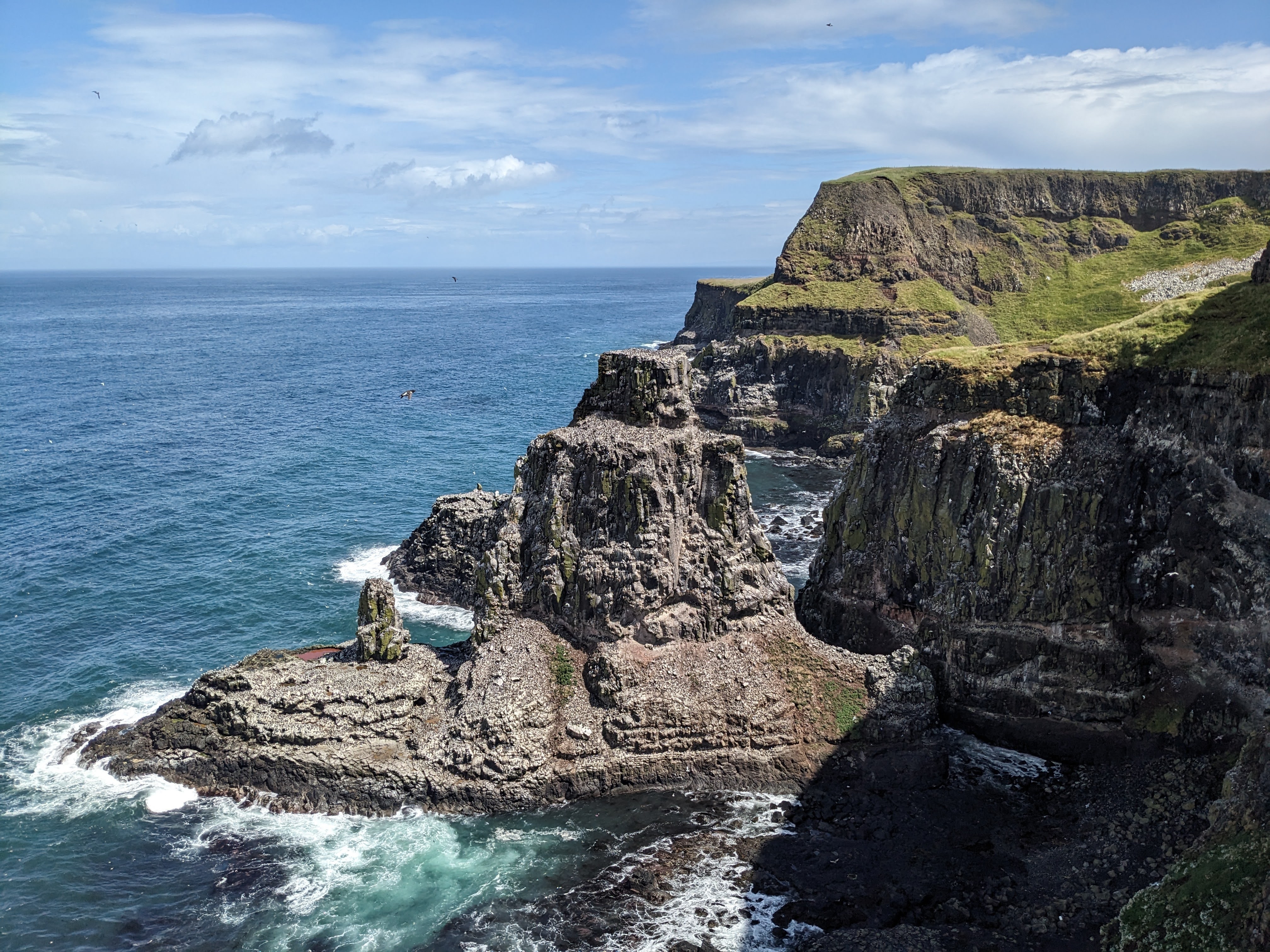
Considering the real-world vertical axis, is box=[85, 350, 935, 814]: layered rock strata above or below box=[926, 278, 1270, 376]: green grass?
below

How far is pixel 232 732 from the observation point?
4434cm

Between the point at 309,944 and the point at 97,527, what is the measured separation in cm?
5402

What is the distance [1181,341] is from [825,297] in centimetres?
7870

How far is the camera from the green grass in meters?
45.6

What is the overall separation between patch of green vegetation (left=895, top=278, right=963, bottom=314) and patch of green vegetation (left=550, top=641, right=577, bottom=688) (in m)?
85.9

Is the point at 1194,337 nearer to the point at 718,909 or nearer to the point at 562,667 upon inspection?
the point at 562,667

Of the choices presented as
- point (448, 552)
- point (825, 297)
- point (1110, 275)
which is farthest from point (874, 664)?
point (1110, 275)

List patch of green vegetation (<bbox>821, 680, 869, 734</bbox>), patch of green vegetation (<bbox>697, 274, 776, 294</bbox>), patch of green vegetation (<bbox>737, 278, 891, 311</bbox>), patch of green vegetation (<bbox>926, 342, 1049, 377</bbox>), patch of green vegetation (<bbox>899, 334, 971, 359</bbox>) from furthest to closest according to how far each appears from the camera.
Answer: patch of green vegetation (<bbox>697, 274, 776, 294</bbox>), patch of green vegetation (<bbox>737, 278, 891, 311</bbox>), patch of green vegetation (<bbox>899, 334, 971, 359</bbox>), patch of green vegetation (<bbox>926, 342, 1049, 377</bbox>), patch of green vegetation (<bbox>821, 680, 869, 734</bbox>)

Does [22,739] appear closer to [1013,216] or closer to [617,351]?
[617,351]

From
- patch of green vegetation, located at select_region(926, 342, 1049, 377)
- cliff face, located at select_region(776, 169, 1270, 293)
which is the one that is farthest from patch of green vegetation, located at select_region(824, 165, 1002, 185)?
patch of green vegetation, located at select_region(926, 342, 1049, 377)

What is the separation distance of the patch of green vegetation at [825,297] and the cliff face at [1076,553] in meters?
69.0

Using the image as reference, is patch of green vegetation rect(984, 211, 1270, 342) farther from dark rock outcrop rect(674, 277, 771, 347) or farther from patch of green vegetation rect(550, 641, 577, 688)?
patch of green vegetation rect(550, 641, 577, 688)

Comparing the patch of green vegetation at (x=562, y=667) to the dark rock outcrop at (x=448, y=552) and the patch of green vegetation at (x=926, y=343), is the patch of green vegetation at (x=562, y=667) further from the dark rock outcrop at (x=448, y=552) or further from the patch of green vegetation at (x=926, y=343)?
the patch of green vegetation at (x=926, y=343)

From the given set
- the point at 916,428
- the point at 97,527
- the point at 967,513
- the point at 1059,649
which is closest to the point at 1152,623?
the point at 1059,649
